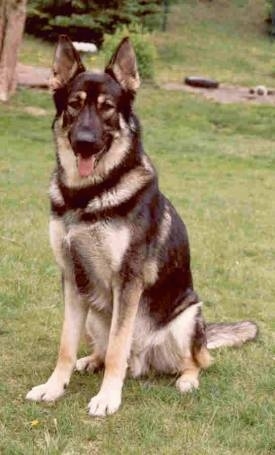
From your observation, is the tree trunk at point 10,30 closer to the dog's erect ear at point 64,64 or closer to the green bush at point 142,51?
the green bush at point 142,51

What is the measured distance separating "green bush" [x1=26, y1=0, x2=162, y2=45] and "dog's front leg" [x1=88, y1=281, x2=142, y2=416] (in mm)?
20418

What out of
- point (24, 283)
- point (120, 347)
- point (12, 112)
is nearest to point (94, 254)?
point (120, 347)

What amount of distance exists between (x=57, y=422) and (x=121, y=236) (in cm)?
107

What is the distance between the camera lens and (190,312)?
16.4ft

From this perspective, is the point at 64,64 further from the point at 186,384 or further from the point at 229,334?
the point at 229,334

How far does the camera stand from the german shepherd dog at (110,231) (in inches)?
176

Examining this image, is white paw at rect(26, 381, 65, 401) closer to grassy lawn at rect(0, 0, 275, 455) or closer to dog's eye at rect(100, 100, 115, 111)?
grassy lawn at rect(0, 0, 275, 455)

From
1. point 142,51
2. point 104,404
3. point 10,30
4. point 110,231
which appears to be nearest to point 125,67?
point 110,231

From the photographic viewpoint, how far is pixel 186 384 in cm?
488

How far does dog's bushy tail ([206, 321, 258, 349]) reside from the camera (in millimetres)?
5590

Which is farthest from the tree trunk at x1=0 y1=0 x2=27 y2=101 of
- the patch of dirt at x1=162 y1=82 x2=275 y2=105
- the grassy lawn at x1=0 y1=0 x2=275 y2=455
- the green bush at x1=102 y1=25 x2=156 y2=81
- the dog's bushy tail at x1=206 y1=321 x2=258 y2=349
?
the dog's bushy tail at x1=206 y1=321 x2=258 y2=349

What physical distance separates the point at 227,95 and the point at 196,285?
14524mm

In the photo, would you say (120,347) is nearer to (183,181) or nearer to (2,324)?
(2,324)

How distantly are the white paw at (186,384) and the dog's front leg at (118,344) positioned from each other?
1.31 ft
